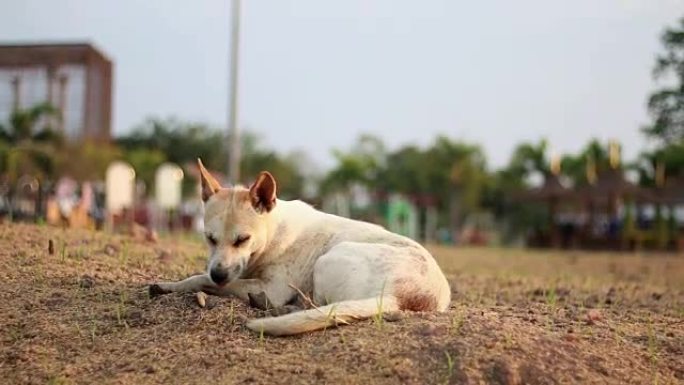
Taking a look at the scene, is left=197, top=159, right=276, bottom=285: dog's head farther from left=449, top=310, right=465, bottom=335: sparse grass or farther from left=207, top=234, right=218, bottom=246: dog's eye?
left=449, top=310, right=465, bottom=335: sparse grass

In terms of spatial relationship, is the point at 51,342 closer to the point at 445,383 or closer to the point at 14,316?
the point at 14,316

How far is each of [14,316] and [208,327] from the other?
1.34 metres

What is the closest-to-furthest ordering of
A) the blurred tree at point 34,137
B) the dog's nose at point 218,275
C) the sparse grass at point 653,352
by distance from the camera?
the sparse grass at point 653,352
the dog's nose at point 218,275
the blurred tree at point 34,137

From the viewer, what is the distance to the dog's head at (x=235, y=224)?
5590 millimetres

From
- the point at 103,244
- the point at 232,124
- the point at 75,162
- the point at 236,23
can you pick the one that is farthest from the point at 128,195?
the point at 75,162

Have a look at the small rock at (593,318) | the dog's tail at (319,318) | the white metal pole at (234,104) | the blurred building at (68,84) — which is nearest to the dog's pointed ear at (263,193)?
the dog's tail at (319,318)

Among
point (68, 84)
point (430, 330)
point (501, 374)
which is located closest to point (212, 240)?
point (430, 330)

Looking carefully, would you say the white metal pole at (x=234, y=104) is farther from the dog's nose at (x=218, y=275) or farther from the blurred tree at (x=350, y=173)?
the blurred tree at (x=350, y=173)

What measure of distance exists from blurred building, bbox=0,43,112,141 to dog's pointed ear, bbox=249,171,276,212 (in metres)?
49.2

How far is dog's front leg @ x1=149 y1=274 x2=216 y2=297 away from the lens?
574 cm

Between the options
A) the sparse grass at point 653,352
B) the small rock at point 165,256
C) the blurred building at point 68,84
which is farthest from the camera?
the blurred building at point 68,84

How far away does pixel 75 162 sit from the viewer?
48.0m

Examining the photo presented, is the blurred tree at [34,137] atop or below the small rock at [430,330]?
atop

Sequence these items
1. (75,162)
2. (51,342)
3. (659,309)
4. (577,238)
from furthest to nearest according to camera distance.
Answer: (75,162)
(577,238)
(659,309)
(51,342)
